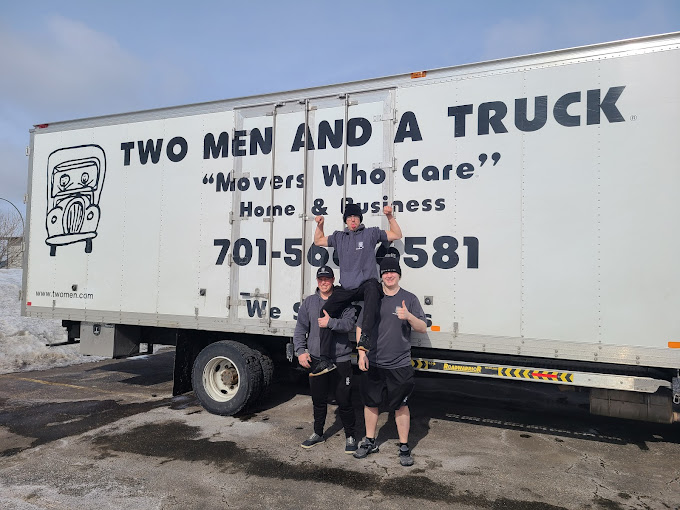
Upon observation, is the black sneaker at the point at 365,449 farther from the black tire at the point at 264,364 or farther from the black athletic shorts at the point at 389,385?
the black tire at the point at 264,364

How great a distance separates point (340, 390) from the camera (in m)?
5.07

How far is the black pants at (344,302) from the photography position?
15.9 ft

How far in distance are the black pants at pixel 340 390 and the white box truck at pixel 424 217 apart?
0.88 m

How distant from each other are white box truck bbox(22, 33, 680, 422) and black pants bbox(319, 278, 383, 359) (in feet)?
1.82


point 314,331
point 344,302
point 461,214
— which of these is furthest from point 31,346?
point 461,214

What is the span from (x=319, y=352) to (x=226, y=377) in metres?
2.07

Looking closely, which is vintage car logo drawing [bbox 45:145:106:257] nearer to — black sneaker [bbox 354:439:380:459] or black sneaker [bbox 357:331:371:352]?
black sneaker [bbox 357:331:371:352]

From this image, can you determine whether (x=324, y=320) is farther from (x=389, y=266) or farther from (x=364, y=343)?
(x=389, y=266)

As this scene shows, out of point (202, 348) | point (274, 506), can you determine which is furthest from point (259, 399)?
point (274, 506)

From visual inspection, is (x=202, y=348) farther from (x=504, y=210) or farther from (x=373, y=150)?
(x=504, y=210)

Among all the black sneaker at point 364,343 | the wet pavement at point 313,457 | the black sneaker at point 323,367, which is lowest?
the wet pavement at point 313,457

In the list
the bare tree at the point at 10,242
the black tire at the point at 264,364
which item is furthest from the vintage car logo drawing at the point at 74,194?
the bare tree at the point at 10,242

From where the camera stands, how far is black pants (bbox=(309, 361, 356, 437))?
5070 mm

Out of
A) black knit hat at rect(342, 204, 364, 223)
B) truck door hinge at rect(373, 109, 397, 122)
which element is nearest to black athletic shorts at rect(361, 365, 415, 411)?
black knit hat at rect(342, 204, 364, 223)
